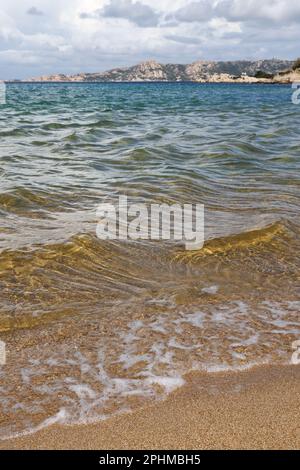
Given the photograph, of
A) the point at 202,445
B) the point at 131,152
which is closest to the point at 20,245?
the point at 202,445

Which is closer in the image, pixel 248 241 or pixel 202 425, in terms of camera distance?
pixel 202 425

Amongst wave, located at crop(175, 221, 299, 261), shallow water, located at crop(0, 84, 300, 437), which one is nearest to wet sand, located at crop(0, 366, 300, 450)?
shallow water, located at crop(0, 84, 300, 437)

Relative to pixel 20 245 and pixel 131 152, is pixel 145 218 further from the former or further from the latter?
pixel 131 152

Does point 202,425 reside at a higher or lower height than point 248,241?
lower

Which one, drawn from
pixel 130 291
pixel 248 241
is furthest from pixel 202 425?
pixel 248 241

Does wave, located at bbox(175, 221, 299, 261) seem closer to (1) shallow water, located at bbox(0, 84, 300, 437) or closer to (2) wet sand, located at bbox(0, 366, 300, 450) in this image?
(1) shallow water, located at bbox(0, 84, 300, 437)

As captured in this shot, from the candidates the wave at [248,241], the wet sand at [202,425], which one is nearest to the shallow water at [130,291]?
the wave at [248,241]

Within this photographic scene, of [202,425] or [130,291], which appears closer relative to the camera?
[202,425]

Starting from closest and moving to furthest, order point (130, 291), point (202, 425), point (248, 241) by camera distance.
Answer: point (202, 425)
point (130, 291)
point (248, 241)

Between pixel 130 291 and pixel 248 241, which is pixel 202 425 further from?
pixel 248 241

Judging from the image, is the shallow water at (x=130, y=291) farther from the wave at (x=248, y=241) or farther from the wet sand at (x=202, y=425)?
the wet sand at (x=202, y=425)

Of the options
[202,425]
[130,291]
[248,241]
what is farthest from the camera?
[248,241]

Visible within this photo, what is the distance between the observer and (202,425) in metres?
2.68

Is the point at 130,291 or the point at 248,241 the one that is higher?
the point at 248,241
